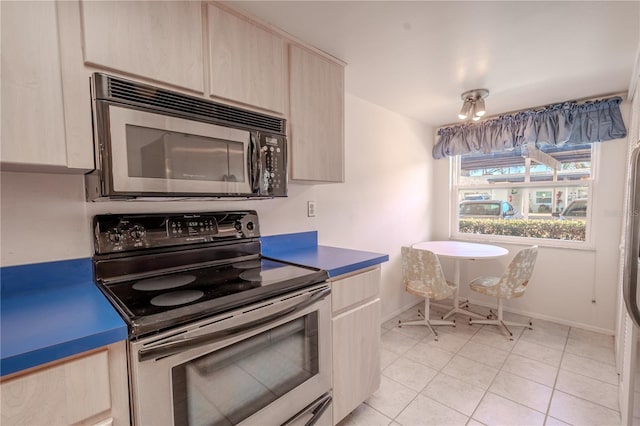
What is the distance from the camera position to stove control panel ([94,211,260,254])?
126 centimetres

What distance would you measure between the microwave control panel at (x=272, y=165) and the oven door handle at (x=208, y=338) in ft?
1.91

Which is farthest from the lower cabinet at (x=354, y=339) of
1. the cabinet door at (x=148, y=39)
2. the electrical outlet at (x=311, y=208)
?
the cabinet door at (x=148, y=39)

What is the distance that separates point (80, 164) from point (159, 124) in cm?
30

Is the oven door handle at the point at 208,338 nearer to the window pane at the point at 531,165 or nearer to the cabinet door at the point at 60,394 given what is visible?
the cabinet door at the point at 60,394

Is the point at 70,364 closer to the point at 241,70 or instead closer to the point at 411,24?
the point at 241,70

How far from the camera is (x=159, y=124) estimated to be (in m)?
1.15

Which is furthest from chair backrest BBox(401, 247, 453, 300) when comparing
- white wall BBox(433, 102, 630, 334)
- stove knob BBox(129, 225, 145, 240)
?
stove knob BBox(129, 225, 145, 240)

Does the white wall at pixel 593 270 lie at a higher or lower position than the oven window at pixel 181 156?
lower

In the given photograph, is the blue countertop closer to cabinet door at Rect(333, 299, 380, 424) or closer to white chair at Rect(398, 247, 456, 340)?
cabinet door at Rect(333, 299, 380, 424)

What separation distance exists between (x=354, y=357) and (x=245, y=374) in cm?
71

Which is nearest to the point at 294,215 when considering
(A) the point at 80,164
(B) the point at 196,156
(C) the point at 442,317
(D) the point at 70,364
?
(B) the point at 196,156

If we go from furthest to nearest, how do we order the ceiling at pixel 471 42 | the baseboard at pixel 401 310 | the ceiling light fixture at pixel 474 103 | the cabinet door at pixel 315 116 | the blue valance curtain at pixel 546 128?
the baseboard at pixel 401 310, the blue valance curtain at pixel 546 128, the ceiling light fixture at pixel 474 103, the cabinet door at pixel 315 116, the ceiling at pixel 471 42

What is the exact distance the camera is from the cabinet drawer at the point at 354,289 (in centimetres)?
150

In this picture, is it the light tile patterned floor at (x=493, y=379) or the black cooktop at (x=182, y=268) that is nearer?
the black cooktop at (x=182, y=268)
